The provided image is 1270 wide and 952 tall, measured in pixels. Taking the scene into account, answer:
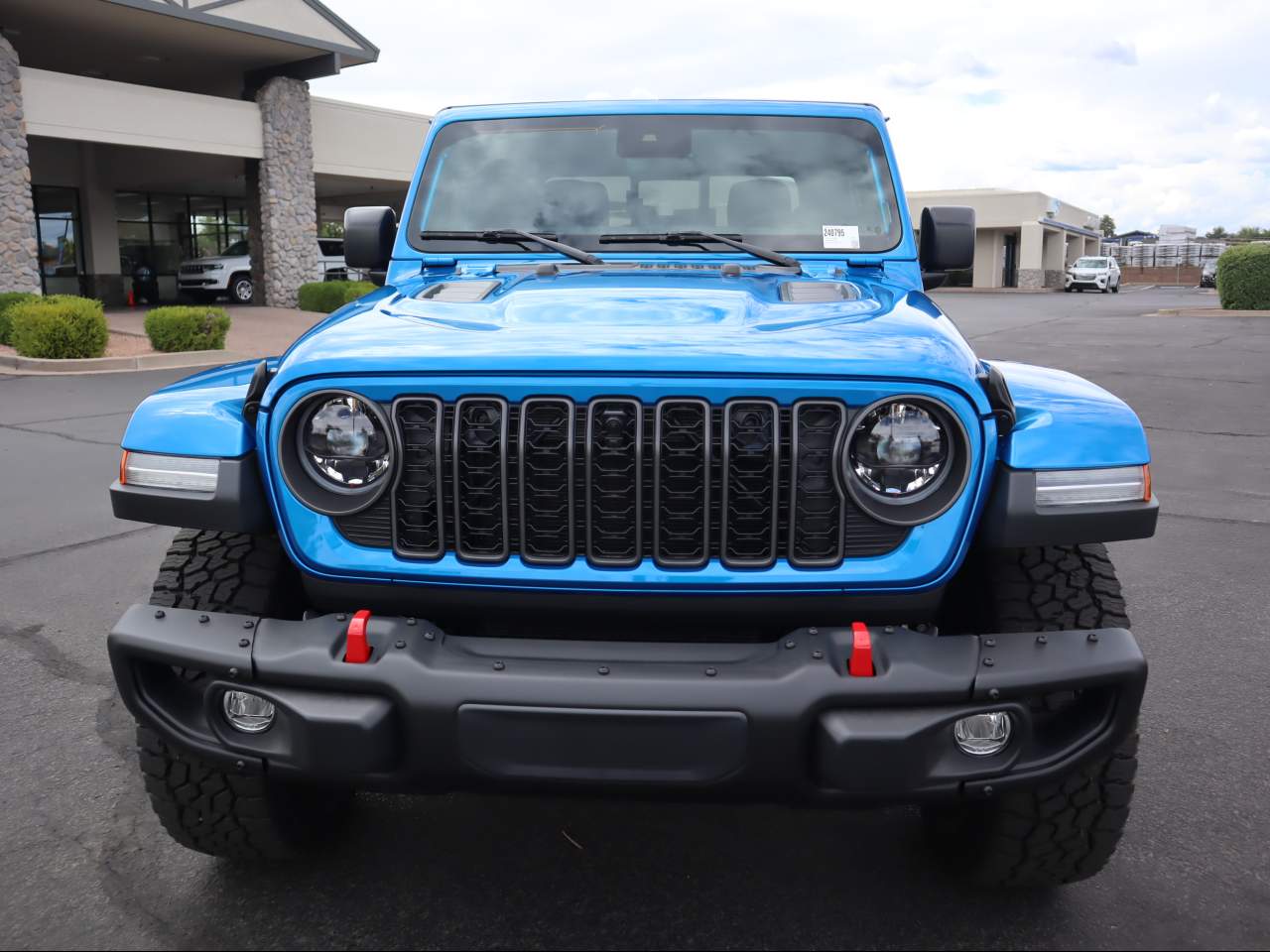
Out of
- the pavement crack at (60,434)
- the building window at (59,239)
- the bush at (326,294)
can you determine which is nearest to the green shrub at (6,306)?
the bush at (326,294)

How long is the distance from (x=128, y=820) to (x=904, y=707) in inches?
83.7

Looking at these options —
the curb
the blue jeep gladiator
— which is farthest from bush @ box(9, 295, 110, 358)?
the blue jeep gladiator

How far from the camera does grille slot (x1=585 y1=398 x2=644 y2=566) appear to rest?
2.20 m

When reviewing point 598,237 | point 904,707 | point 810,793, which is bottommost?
point 810,793

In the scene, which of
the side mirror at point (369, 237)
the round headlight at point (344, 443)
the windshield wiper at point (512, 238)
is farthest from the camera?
the side mirror at point (369, 237)

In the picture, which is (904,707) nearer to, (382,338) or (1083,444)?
(1083,444)

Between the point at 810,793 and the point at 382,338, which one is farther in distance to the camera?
the point at 382,338

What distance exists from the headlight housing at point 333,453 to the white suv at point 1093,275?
5336 cm

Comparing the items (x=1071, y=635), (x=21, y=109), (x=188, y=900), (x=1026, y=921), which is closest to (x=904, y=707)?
(x=1071, y=635)

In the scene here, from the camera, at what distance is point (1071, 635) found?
2.18 metres

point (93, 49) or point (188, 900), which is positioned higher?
point (93, 49)

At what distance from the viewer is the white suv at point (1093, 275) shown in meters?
50.6

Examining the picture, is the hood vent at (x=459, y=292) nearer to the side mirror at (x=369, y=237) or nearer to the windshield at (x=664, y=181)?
the windshield at (x=664, y=181)

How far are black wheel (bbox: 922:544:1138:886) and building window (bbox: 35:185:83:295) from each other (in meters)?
29.3
